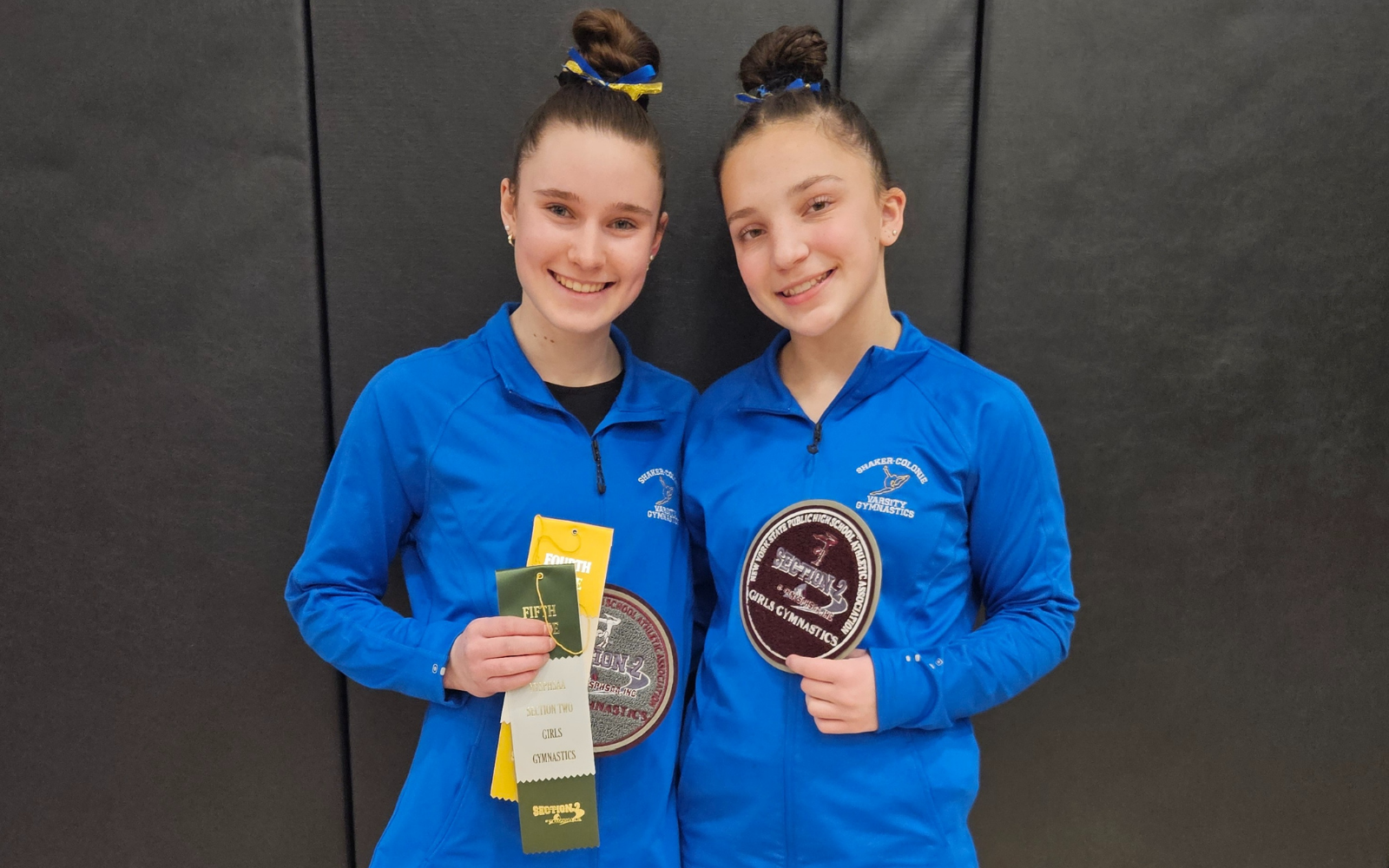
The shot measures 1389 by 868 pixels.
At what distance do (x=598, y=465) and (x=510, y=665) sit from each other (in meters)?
0.31

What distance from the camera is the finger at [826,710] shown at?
3.39 ft

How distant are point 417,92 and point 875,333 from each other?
3.12 ft

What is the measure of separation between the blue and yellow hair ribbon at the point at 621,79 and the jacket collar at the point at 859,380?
0.47 meters

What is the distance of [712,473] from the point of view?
1207 millimetres

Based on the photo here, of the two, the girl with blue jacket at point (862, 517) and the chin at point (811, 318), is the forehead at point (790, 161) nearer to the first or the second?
the girl with blue jacket at point (862, 517)

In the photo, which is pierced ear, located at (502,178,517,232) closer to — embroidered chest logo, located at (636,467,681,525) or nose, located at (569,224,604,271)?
nose, located at (569,224,604,271)

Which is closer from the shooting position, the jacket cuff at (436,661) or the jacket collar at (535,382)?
the jacket cuff at (436,661)

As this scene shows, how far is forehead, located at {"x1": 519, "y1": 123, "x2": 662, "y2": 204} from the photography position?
1145 mm

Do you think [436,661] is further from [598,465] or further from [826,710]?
[826,710]

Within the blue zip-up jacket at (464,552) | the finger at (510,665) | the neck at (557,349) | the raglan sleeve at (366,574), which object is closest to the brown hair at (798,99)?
the neck at (557,349)

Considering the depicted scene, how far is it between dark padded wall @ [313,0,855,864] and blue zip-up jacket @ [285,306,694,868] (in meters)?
0.34

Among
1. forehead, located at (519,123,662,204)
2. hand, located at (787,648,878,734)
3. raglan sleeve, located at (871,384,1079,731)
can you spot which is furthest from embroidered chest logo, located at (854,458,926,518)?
forehead, located at (519,123,662,204)

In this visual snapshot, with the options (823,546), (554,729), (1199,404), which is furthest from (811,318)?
(1199,404)

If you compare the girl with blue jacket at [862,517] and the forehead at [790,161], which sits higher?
the forehead at [790,161]
